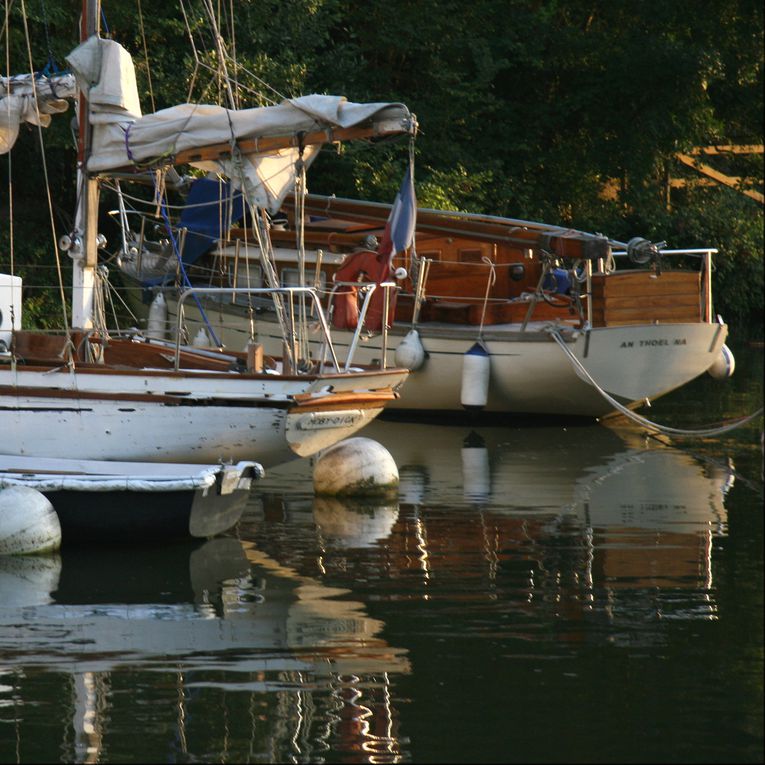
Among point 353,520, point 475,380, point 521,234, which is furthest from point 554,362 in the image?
point 353,520

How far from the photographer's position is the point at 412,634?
9.61 m

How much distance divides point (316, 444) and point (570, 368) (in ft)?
21.7

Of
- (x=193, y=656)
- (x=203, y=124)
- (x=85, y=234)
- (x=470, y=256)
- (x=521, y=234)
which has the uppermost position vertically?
(x=203, y=124)

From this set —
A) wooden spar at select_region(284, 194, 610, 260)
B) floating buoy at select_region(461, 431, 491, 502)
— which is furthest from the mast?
wooden spar at select_region(284, 194, 610, 260)

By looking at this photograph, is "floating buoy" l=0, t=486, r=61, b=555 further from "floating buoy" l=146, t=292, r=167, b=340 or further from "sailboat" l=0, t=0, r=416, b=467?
"floating buoy" l=146, t=292, r=167, b=340

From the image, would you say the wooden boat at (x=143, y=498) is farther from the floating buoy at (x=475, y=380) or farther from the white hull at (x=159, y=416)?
the floating buoy at (x=475, y=380)

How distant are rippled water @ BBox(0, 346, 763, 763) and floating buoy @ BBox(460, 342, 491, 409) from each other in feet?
13.9

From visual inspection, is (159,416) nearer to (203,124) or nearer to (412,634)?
(203,124)

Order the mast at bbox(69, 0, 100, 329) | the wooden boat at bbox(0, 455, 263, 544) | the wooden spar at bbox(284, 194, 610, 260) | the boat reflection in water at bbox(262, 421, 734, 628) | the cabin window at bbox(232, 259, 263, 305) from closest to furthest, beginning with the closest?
1. the boat reflection in water at bbox(262, 421, 734, 628)
2. the wooden boat at bbox(0, 455, 263, 544)
3. the mast at bbox(69, 0, 100, 329)
4. the wooden spar at bbox(284, 194, 610, 260)
5. the cabin window at bbox(232, 259, 263, 305)

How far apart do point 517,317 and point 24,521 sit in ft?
34.2

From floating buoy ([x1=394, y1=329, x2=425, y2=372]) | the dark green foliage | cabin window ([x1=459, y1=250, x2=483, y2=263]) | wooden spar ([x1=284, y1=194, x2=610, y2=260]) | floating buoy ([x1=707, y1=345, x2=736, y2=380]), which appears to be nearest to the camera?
wooden spar ([x1=284, y1=194, x2=610, y2=260])

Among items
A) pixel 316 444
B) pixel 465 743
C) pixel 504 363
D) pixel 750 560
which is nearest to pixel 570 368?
pixel 504 363

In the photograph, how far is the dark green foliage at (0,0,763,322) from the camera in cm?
2923

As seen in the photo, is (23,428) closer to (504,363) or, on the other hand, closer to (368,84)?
(504,363)
